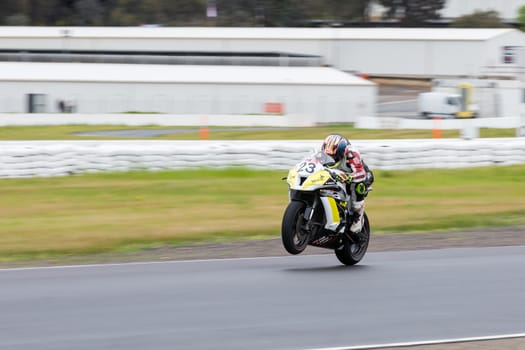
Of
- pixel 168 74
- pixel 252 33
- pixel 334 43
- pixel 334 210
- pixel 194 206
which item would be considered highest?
pixel 252 33

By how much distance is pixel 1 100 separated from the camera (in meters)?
52.0

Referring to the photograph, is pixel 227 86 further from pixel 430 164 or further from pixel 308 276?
pixel 308 276

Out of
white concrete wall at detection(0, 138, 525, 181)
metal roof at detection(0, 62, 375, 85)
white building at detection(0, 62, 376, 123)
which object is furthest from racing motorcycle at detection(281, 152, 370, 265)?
metal roof at detection(0, 62, 375, 85)

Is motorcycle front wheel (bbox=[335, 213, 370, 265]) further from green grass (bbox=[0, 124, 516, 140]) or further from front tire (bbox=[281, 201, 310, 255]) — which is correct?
green grass (bbox=[0, 124, 516, 140])

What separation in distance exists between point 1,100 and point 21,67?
4.64 m

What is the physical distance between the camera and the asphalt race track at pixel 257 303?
23.0 feet

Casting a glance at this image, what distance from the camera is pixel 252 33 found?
71.3m

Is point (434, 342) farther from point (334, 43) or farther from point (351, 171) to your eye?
point (334, 43)

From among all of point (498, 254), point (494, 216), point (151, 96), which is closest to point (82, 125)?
point (151, 96)

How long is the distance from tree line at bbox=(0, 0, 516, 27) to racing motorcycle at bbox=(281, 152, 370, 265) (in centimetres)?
8304

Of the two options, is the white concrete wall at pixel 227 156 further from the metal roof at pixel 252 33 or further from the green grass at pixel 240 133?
the metal roof at pixel 252 33

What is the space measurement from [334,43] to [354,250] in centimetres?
6102

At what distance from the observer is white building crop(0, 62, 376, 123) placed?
173ft

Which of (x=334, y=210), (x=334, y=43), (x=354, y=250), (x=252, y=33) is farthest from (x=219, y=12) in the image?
(x=334, y=210)
